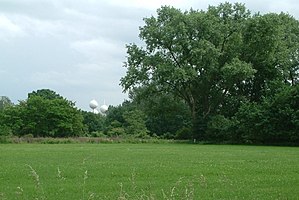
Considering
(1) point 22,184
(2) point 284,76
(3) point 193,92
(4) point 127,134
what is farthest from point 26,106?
(1) point 22,184

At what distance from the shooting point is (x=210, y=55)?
58562mm

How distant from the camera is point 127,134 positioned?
74000 mm

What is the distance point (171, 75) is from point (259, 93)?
15684 millimetres

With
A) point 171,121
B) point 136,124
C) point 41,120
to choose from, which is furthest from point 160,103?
point 41,120

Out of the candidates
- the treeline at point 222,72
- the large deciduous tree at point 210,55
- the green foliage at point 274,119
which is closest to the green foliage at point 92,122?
the treeline at point 222,72

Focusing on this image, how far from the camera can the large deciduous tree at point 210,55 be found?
59344 mm

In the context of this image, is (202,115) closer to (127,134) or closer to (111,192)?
(127,134)

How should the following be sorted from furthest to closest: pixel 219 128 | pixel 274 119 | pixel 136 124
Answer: pixel 136 124
pixel 219 128
pixel 274 119

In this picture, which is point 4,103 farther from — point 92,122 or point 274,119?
point 274,119

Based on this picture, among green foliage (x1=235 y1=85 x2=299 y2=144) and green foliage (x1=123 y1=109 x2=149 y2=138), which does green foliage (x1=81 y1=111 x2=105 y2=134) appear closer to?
green foliage (x1=123 y1=109 x2=149 y2=138)

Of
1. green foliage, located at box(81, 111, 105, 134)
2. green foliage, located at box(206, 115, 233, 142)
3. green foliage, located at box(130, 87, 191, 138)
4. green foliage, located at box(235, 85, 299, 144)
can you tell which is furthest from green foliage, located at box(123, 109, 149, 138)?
green foliage, located at box(235, 85, 299, 144)

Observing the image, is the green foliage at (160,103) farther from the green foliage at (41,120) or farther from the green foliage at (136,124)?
the green foliage at (41,120)

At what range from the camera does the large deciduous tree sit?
59.3 metres

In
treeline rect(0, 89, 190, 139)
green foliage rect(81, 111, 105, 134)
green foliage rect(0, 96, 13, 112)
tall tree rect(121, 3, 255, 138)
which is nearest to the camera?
tall tree rect(121, 3, 255, 138)
